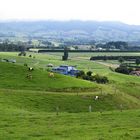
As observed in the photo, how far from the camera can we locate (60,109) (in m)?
56.8

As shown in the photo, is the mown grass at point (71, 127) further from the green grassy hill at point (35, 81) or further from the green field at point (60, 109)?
the green grassy hill at point (35, 81)

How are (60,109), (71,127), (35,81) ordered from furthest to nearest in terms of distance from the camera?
(35,81) < (60,109) < (71,127)

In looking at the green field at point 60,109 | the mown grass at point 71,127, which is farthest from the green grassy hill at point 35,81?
the mown grass at point 71,127

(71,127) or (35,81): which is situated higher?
(71,127)

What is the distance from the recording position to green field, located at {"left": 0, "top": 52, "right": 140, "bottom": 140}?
29766 millimetres

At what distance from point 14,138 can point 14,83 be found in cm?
4198

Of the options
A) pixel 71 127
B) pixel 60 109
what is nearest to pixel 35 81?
pixel 60 109

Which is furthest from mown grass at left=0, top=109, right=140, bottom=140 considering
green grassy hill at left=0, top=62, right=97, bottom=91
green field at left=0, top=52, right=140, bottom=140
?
green grassy hill at left=0, top=62, right=97, bottom=91

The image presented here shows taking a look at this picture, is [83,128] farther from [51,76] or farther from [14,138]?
[51,76]

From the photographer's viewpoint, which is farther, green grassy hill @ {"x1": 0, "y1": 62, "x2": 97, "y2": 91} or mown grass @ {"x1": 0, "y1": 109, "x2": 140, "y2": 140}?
green grassy hill @ {"x1": 0, "y1": 62, "x2": 97, "y2": 91}

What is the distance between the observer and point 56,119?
126ft

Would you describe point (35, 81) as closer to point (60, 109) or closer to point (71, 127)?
point (60, 109)

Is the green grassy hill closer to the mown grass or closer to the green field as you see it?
the green field

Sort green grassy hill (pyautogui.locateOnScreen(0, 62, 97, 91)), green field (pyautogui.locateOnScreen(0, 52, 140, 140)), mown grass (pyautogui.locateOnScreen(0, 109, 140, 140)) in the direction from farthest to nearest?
green grassy hill (pyautogui.locateOnScreen(0, 62, 97, 91))
green field (pyautogui.locateOnScreen(0, 52, 140, 140))
mown grass (pyautogui.locateOnScreen(0, 109, 140, 140))
